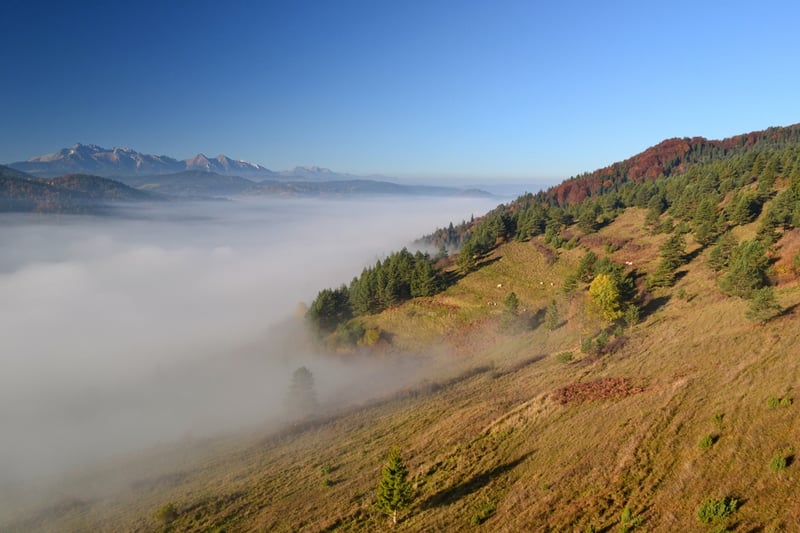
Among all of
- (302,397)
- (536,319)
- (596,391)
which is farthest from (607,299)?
(302,397)

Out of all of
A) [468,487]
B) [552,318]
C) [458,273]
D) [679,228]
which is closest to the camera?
[468,487]

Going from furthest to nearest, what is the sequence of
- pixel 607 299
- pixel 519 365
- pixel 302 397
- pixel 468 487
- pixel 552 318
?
pixel 552 318 → pixel 302 397 → pixel 607 299 → pixel 519 365 → pixel 468 487

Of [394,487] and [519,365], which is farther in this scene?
[519,365]

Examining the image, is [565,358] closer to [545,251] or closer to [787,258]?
[787,258]

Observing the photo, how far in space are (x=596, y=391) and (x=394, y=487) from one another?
75.7 ft

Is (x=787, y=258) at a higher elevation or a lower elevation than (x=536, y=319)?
higher

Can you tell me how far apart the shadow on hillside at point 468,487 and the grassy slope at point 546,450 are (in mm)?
130

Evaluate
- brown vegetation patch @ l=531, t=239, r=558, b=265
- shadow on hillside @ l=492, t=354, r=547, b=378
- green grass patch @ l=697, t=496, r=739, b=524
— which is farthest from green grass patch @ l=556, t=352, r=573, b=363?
brown vegetation patch @ l=531, t=239, r=558, b=265

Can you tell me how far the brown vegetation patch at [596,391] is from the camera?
35.1 m

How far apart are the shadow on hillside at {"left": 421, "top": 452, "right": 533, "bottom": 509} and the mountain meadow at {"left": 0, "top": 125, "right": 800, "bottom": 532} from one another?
17 cm

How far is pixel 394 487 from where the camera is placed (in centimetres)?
2519

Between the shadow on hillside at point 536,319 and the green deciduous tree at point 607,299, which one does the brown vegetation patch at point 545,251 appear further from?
the green deciduous tree at point 607,299

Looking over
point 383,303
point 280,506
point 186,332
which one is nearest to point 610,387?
point 280,506

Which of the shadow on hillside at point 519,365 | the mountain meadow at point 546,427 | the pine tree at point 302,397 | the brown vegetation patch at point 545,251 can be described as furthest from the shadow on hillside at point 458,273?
the pine tree at point 302,397
